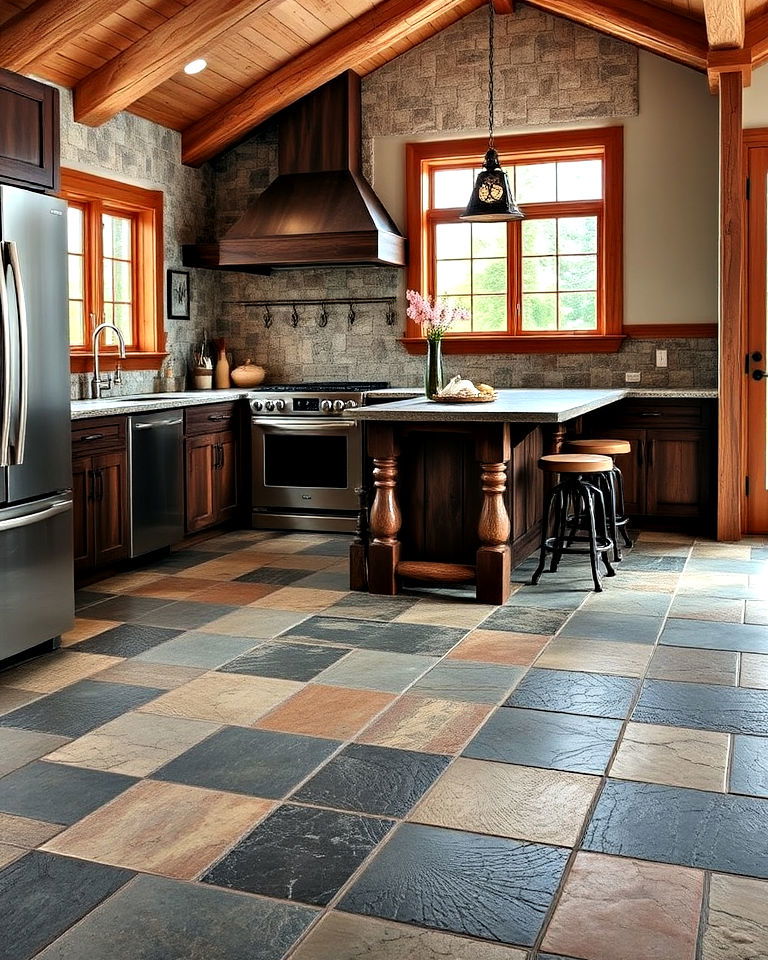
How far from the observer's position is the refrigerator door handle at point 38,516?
150 inches

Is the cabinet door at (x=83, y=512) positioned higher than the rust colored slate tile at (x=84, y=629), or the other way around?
the cabinet door at (x=83, y=512)

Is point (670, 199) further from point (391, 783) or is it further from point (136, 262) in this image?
point (391, 783)

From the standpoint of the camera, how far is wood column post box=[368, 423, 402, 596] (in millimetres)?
5043

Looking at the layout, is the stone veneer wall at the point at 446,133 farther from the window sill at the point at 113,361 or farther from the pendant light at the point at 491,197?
the pendant light at the point at 491,197

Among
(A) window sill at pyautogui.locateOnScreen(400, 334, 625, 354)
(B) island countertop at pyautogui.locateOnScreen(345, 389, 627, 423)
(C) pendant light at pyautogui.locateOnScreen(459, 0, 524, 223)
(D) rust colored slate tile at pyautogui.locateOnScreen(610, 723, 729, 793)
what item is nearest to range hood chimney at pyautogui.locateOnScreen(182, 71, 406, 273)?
(A) window sill at pyautogui.locateOnScreen(400, 334, 625, 354)

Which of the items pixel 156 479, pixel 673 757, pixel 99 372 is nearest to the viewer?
pixel 673 757

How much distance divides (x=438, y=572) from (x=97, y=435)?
1.84 meters

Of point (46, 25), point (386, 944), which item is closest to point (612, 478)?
point (46, 25)

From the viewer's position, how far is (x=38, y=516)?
398 cm

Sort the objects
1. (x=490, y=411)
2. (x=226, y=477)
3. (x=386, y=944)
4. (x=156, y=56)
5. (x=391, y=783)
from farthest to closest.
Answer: (x=226, y=477) → (x=156, y=56) → (x=490, y=411) → (x=391, y=783) → (x=386, y=944)

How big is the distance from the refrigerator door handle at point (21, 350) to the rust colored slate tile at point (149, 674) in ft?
2.72

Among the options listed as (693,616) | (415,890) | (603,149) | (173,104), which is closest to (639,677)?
(693,616)

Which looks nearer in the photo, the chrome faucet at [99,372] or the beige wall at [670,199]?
the chrome faucet at [99,372]

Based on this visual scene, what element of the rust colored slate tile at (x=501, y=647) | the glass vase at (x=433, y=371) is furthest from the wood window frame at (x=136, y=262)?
the rust colored slate tile at (x=501, y=647)
